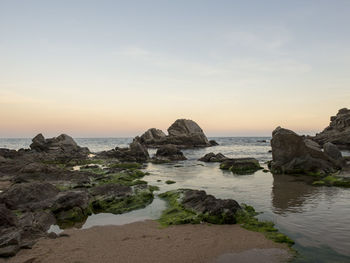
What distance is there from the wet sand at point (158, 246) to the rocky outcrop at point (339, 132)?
7411 centimetres

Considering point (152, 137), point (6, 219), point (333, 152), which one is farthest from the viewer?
point (152, 137)

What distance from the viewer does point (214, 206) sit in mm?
13766

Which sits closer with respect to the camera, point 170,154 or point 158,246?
point 158,246

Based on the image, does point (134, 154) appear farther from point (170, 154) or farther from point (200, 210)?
point (200, 210)

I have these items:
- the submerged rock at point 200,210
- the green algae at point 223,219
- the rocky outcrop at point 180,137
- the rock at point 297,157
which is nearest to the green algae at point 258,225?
the green algae at point 223,219

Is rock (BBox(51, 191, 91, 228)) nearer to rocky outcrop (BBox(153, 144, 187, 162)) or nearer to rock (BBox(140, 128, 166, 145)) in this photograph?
rocky outcrop (BBox(153, 144, 187, 162))

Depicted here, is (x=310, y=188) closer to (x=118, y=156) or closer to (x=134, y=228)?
(x=134, y=228)

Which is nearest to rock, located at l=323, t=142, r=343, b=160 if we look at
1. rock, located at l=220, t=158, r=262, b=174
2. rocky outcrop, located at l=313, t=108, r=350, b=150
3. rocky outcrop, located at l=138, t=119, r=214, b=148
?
rock, located at l=220, t=158, r=262, b=174

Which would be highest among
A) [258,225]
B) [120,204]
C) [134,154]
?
[258,225]

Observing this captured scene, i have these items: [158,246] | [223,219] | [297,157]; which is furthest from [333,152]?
[158,246]

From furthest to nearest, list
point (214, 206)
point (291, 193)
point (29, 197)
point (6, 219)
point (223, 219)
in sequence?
point (291, 193)
point (29, 197)
point (214, 206)
point (223, 219)
point (6, 219)

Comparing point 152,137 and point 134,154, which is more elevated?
point 152,137

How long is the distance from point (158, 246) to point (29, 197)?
10273 mm

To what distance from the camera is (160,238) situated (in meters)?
11.0
